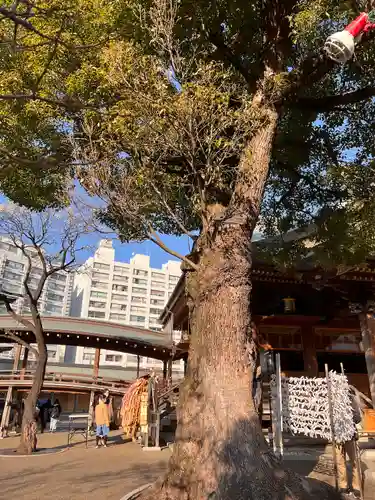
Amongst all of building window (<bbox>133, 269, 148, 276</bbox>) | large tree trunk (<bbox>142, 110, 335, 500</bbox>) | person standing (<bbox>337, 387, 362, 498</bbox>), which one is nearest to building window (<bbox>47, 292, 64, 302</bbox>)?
building window (<bbox>133, 269, 148, 276</bbox>)

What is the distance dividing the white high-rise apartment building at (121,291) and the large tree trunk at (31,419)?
5523cm

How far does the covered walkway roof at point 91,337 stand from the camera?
1800 centimetres

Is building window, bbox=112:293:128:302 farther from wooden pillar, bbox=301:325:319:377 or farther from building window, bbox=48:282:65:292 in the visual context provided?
wooden pillar, bbox=301:325:319:377

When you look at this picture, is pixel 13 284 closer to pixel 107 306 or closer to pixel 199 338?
pixel 107 306

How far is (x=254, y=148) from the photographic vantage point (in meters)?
5.95

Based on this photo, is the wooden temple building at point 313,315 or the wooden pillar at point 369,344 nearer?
the wooden pillar at point 369,344

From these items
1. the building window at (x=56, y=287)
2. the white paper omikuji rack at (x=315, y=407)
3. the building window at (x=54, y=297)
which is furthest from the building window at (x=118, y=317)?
the white paper omikuji rack at (x=315, y=407)

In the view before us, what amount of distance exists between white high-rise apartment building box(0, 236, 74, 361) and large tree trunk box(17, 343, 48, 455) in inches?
1717

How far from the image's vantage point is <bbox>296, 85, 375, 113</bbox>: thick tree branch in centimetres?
711

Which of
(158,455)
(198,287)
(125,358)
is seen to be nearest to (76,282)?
(125,358)

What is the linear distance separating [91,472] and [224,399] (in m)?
4.32

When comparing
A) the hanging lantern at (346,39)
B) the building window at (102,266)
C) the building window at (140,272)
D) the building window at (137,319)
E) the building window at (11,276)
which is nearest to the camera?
the hanging lantern at (346,39)

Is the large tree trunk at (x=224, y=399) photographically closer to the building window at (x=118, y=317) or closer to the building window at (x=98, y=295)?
the building window at (x=118, y=317)

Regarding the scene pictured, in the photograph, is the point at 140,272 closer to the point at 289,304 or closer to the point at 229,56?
the point at 289,304
